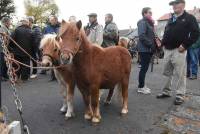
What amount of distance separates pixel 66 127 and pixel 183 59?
3.41m

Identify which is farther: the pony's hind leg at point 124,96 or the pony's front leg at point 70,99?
the pony's hind leg at point 124,96

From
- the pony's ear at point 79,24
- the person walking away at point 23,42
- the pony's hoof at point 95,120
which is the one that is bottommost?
the pony's hoof at point 95,120

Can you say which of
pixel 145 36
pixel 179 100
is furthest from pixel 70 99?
pixel 145 36

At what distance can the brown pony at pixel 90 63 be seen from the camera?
5.76 metres

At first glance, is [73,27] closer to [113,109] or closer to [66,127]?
[66,127]

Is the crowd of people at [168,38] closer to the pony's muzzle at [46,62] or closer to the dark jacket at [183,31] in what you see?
the dark jacket at [183,31]

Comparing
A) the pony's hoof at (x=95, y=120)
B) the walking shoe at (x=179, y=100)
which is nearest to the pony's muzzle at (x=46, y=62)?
the pony's hoof at (x=95, y=120)

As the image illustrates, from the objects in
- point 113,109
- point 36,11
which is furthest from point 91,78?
point 36,11

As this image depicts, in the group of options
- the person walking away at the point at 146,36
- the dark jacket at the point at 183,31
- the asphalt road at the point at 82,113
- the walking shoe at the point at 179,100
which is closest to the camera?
the asphalt road at the point at 82,113

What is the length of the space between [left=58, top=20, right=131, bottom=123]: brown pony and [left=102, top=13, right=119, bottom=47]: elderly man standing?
219cm

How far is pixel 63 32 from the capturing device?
577 cm

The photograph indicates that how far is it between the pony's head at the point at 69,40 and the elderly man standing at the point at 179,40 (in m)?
3.09

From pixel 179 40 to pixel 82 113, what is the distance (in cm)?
294

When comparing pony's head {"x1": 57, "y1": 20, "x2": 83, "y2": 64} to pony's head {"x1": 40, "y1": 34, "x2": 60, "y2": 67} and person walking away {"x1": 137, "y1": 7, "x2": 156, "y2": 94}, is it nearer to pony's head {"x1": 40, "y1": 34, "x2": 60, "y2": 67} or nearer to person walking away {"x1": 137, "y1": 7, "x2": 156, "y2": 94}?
pony's head {"x1": 40, "y1": 34, "x2": 60, "y2": 67}
